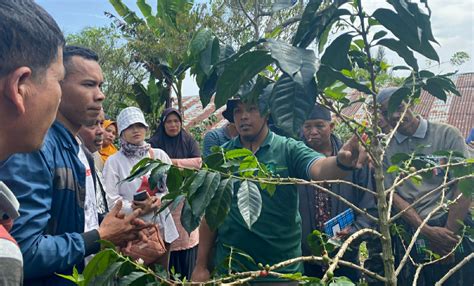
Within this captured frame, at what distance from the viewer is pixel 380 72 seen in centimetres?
160

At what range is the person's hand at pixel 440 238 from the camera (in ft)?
9.42

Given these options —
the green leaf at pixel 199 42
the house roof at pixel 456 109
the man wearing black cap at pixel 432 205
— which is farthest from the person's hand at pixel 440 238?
the house roof at pixel 456 109

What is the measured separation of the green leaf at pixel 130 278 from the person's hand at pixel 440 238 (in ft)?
7.12

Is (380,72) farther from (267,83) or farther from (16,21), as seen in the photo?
(16,21)

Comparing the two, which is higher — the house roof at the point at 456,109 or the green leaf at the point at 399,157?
the green leaf at the point at 399,157

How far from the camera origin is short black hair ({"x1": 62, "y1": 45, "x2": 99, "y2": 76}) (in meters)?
2.10

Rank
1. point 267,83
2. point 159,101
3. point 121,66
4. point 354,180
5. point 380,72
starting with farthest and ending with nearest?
1. point 121,66
2. point 159,101
3. point 354,180
4. point 380,72
5. point 267,83

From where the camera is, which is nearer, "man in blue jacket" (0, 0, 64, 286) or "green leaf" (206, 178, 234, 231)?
"man in blue jacket" (0, 0, 64, 286)

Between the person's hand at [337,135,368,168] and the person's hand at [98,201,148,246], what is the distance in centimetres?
80

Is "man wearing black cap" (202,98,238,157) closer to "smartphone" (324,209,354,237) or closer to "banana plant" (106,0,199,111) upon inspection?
"smartphone" (324,209,354,237)

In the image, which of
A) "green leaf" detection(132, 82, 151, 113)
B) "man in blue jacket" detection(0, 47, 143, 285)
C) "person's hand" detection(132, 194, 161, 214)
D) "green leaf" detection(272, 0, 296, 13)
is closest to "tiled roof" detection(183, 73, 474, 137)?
"green leaf" detection(132, 82, 151, 113)

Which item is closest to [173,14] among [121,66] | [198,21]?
[198,21]

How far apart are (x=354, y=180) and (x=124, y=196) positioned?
148cm

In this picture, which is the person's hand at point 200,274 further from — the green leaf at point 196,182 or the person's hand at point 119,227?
the green leaf at point 196,182
